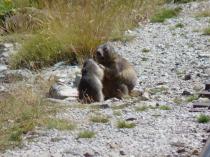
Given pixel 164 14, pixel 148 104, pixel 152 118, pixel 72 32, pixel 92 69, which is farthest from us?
pixel 164 14

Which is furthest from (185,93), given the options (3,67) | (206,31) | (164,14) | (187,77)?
(164,14)

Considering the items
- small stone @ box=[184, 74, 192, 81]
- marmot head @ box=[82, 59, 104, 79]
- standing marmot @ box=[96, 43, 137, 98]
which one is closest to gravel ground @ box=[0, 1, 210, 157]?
small stone @ box=[184, 74, 192, 81]

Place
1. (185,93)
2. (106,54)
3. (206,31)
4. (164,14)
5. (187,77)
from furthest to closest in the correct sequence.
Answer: (164,14) < (206,31) < (187,77) < (106,54) < (185,93)

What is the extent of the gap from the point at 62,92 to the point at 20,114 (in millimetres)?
1848

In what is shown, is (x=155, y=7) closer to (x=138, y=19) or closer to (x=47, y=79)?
(x=138, y=19)

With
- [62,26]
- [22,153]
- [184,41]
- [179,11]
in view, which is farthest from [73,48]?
[22,153]

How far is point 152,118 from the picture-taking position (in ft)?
26.1

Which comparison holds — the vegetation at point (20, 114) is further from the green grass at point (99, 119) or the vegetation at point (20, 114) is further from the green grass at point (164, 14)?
the green grass at point (164, 14)

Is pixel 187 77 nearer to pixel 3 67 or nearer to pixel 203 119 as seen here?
pixel 203 119

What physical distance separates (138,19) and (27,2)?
327cm

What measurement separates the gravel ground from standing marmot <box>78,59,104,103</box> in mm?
319

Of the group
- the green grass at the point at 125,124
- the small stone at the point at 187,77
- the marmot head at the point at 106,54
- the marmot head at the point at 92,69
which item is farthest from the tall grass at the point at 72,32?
the green grass at the point at 125,124

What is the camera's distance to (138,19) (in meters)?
14.8

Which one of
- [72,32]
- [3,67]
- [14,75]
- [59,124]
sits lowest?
[3,67]
